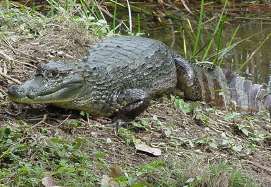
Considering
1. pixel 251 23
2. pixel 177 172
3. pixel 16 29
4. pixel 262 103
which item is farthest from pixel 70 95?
pixel 251 23

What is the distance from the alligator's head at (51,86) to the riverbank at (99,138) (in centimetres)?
15

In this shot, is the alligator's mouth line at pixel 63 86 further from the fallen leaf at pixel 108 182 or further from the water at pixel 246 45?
the water at pixel 246 45

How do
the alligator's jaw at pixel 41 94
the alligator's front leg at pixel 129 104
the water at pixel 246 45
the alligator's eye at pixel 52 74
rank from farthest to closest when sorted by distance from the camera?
the water at pixel 246 45 → the alligator's front leg at pixel 129 104 → the alligator's eye at pixel 52 74 → the alligator's jaw at pixel 41 94

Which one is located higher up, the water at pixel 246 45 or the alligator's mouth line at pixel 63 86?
the alligator's mouth line at pixel 63 86

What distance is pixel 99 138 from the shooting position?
492cm

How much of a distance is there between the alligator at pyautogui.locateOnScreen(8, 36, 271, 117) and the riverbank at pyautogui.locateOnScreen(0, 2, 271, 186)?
14cm

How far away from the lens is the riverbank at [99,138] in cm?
411

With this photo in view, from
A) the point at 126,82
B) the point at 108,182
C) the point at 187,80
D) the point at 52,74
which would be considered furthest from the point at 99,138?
the point at 187,80

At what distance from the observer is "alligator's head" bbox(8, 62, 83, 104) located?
15.9 ft

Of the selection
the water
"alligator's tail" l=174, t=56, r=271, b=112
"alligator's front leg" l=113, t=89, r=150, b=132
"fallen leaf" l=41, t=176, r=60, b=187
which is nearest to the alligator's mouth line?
Answer: "alligator's front leg" l=113, t=89, r=150, b=132

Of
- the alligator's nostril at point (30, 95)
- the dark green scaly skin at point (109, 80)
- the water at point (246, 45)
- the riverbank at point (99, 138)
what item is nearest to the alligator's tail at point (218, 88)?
the dark green scaly skin at point (109, 80)

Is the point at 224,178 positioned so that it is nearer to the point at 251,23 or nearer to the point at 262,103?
the point at 262,103

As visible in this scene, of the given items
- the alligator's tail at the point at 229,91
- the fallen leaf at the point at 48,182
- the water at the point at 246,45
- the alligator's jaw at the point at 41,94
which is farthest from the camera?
the water at the point at 246,45

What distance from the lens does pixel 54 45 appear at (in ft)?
21.0
